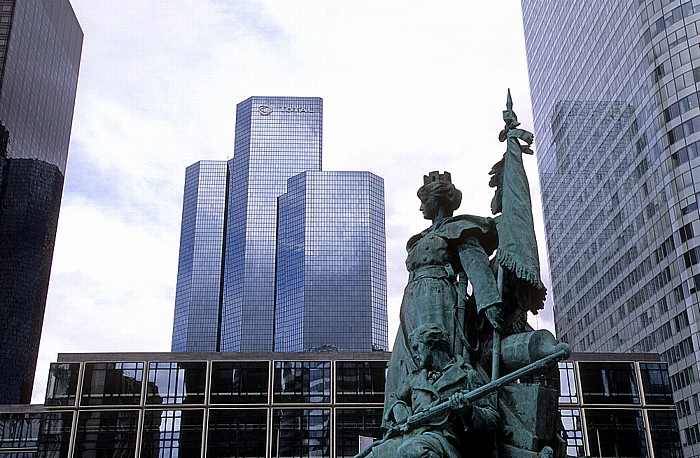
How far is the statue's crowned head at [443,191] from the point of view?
1128cm

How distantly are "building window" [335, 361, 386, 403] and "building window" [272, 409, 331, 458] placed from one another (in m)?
2.05

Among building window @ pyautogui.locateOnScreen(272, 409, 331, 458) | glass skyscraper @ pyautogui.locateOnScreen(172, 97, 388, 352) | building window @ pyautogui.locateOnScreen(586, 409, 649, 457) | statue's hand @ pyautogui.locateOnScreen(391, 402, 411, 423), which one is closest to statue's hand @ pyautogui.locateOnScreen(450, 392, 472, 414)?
statue's hand @ pyautogui.locateOnScreen(391, 402, 411, 423)

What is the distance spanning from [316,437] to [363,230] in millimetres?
113560

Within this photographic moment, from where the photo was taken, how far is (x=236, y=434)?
191 ft

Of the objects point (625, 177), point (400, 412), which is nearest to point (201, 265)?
point (625, 177)

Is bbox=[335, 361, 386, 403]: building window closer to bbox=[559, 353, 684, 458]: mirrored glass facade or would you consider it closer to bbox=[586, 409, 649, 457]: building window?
bbox=[559, 353, 684, 458]: mirrored glass facade

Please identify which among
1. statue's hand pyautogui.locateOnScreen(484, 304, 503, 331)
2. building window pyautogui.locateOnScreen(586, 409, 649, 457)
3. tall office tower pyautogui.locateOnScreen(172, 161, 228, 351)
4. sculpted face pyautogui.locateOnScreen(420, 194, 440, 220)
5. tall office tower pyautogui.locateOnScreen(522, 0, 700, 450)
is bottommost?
statue's hand pyautogui.locateOnScreen(484, 304, 503, 331)

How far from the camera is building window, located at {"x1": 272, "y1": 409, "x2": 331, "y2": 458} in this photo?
57.9 m

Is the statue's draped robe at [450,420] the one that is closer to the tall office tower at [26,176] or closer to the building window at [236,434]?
the building window at [236,434]

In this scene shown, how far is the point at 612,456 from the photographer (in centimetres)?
5900

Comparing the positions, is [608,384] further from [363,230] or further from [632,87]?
[363,230]

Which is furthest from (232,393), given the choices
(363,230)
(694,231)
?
(363,230)

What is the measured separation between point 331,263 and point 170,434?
4349 inches

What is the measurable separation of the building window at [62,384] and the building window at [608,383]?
39018 mm
